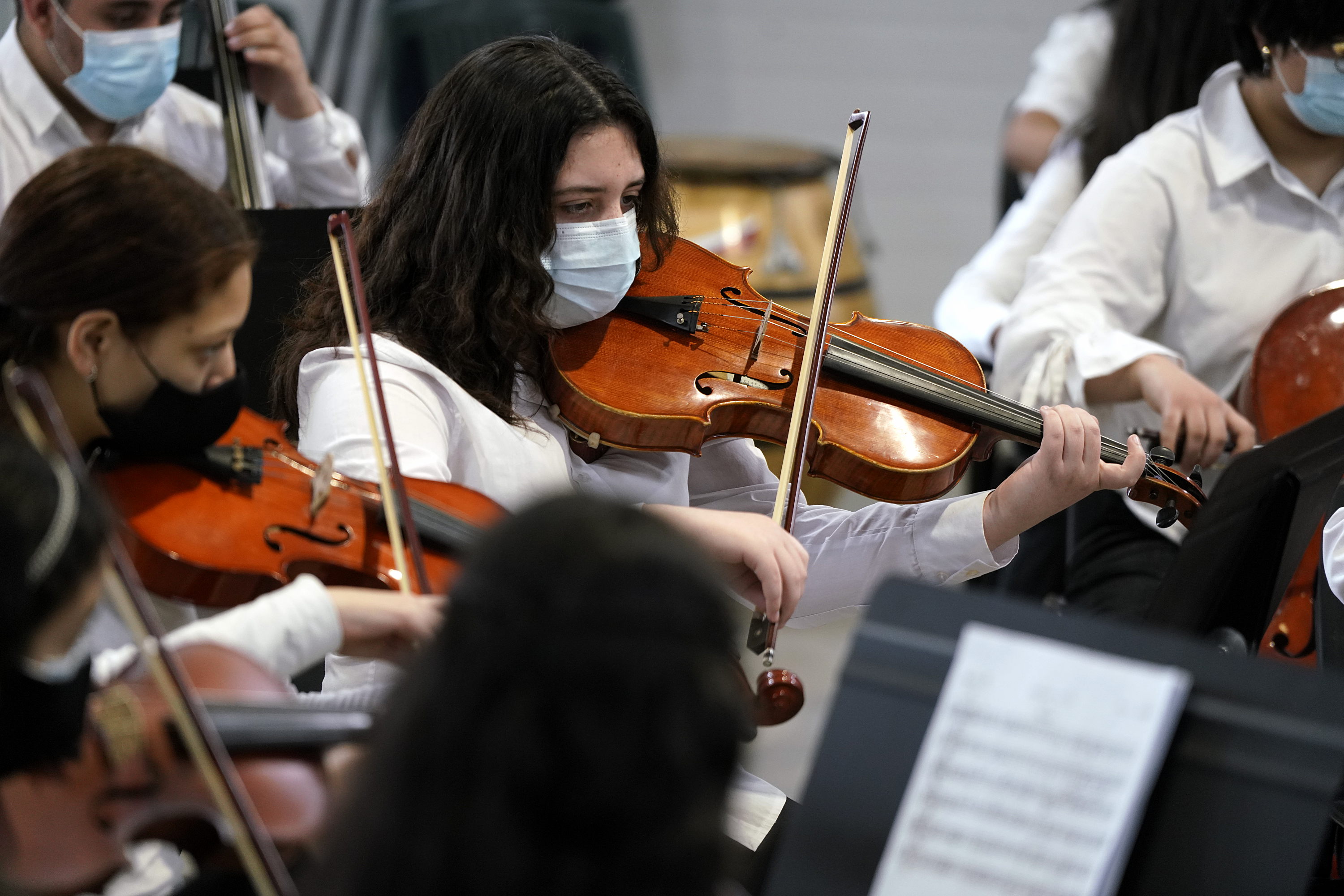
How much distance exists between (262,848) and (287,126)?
69.6 inches

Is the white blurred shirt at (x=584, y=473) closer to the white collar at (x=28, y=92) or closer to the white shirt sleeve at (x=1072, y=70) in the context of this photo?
the white collar at (x=28, y=92)

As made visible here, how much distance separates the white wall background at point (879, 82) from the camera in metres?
3.96

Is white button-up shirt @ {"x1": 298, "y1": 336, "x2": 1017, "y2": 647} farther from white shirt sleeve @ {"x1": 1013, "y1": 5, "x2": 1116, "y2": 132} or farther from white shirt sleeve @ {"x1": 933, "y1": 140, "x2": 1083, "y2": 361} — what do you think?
white shirt sleeve @ {"x1": 1013, "y1": 5, "x2": 1116, "y2": 132}

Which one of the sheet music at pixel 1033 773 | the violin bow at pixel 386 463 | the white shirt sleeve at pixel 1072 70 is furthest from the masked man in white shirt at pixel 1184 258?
the sheet music at pixel 1033 773

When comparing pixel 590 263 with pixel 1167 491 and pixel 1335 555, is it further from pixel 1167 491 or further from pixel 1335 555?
pixel 1335 555

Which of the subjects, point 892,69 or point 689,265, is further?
point 892,69

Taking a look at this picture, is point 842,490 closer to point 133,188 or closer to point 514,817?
point 133,188

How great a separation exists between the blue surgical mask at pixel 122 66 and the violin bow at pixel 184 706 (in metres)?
1.22

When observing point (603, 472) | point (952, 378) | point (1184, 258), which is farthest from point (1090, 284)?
point (603, 472)

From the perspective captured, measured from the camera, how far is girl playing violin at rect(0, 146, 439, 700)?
96cm

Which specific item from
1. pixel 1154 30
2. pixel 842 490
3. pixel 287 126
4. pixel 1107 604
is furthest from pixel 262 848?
pixel 842 490

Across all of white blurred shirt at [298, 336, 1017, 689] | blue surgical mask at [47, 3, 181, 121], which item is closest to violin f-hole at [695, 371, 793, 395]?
white blurred shirt at [298, 336, 1017, 689]

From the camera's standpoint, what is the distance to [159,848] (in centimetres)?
92

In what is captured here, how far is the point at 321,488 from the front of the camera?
1.09m
